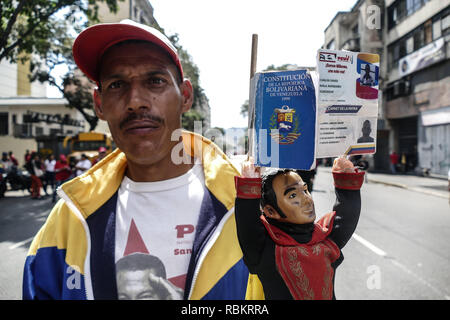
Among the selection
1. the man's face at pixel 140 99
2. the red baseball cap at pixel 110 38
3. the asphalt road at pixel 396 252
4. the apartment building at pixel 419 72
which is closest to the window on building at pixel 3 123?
the apartment building at pixel 419 72

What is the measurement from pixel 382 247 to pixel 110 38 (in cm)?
496

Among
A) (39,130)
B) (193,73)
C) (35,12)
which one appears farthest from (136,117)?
(39,130)

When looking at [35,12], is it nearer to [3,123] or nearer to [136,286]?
[136,286]

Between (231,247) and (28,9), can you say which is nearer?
(231,247)

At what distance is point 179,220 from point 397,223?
20.8 ft

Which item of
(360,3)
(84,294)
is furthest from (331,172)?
(84,294)

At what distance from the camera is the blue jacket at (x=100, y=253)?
1152 mm

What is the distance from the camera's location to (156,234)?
125 cm

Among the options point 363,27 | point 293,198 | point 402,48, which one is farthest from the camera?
point 402,48

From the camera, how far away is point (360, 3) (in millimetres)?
1080

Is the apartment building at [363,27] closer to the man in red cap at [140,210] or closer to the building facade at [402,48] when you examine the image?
the building facade at [402,48]

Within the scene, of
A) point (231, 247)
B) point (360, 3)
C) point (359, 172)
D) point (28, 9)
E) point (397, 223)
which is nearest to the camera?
point (359, 172)

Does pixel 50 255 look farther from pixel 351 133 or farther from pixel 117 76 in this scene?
pixel 351 133

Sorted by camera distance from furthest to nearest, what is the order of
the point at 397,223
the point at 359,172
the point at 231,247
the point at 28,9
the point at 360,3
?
the point at 28,9 → the point at 397,223 → the point at 231,247 → the point at 360,3 → the point at 359,172
